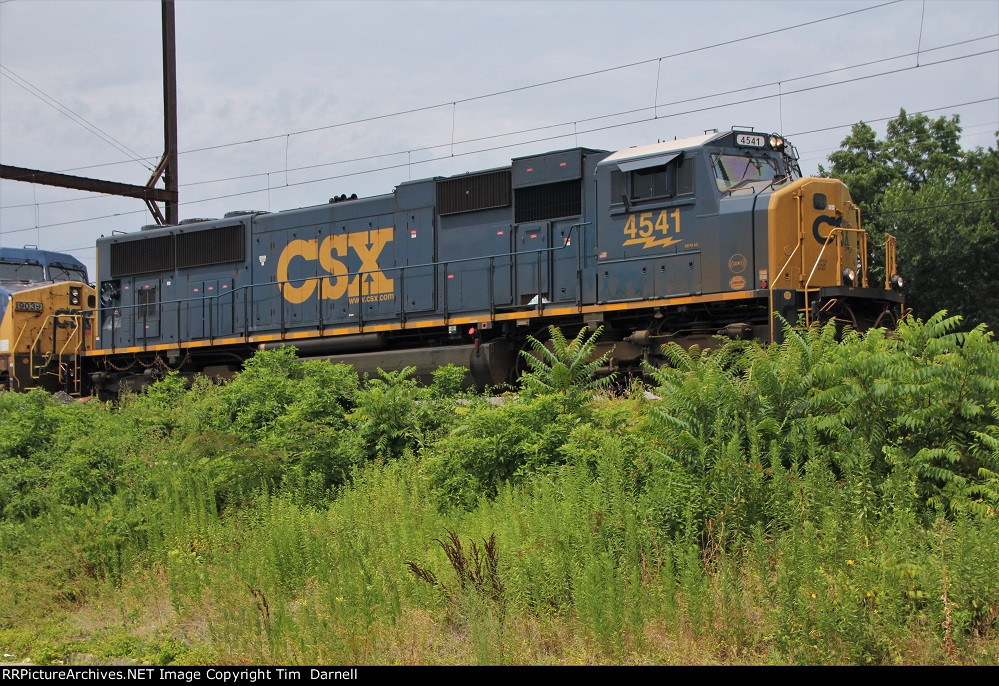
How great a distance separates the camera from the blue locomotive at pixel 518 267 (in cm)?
1338

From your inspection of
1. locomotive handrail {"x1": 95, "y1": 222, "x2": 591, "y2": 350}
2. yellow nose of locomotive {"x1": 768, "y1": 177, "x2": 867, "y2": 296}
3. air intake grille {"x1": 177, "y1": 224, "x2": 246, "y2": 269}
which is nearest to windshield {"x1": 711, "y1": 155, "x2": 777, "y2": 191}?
yellow nose of locomotive {"x1": 768, "y1": 177, "x2": 867, "y2": 296}

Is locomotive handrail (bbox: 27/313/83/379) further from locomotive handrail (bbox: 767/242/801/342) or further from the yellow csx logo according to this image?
locomotive handrail (bbox: 767/242/801/342)

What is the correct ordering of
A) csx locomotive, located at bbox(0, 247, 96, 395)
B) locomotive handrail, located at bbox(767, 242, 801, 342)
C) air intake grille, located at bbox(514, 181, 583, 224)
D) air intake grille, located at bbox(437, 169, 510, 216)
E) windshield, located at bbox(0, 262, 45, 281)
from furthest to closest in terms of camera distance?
windshield, located at bbox(0, 262, 45, 281)
csx locomotive, located at bbox(0, 247, 96, 395)
air intake grille, located at bbox(437, 169, 510, 216)
air intake grille, located at bbox(514, 181, 583, 224)
locomotive handrail, located at bbox(767, 242, 801, 342)

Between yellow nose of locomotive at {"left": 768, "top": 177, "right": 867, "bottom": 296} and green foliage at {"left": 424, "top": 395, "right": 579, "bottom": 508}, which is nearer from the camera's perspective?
green foliage at {"left": 424, "top": 395, "right": 579, "bottom": 508}

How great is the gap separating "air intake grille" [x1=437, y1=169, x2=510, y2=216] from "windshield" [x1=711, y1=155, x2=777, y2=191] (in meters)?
3.60

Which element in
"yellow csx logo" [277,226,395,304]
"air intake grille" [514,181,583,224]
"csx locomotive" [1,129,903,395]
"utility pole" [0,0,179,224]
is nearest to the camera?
"csx locomotive" [1,129,903,395]

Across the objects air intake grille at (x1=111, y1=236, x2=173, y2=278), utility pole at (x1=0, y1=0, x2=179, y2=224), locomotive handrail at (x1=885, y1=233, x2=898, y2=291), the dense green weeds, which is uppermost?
utility pole at (x1=0, y1=0, x2=179, y2=224)

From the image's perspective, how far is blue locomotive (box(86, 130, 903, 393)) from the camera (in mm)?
13383

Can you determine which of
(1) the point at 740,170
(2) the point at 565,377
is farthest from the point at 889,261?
(2) the point at 565,377

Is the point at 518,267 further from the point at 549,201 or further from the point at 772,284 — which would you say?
the point at 772,284

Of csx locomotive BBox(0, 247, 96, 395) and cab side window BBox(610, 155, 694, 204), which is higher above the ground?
cab side window BBox(610, 155, 694, 204)

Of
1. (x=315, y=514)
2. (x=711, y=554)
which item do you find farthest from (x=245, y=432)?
(x=711, y=554)
